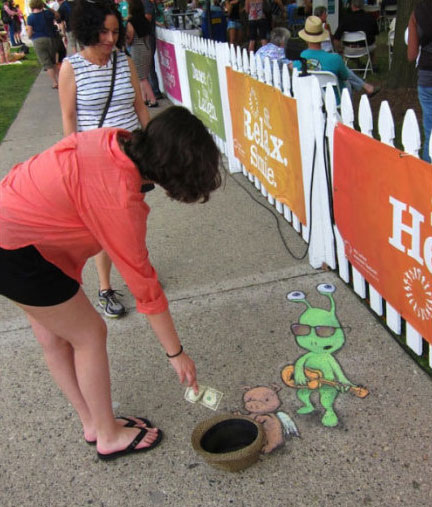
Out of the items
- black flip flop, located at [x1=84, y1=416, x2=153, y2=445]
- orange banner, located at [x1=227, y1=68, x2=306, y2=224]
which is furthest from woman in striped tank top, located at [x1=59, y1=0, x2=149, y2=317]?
black flip flop, located at [x1=84, y1=416, x2=153, y2=445]

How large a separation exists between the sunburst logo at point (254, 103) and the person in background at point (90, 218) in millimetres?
2607

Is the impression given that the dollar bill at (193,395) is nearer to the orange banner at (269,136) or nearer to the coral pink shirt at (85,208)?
the coral pink shirt at (85,208)

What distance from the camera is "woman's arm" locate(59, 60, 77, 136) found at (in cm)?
295

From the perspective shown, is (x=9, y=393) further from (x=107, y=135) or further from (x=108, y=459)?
(x=107, y=135)

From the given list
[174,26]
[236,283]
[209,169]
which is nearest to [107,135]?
[209,169]

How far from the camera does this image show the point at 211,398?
8.45 ft

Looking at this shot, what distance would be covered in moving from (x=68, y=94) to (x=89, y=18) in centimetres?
42

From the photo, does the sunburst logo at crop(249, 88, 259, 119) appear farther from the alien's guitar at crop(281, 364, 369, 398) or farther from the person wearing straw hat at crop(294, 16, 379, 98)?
the alien's guitar at crop(281, 364, 369, 398)

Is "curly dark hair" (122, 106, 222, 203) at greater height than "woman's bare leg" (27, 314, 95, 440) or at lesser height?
greater

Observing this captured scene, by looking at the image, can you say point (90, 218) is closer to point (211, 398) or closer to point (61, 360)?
point (61, 360)

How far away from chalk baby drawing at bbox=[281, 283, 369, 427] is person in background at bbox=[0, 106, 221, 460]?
0.85m

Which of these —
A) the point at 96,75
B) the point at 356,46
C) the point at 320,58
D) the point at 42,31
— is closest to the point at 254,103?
the point at 320,58

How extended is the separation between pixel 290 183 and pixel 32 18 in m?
8.94

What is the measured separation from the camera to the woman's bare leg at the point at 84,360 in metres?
1.92
